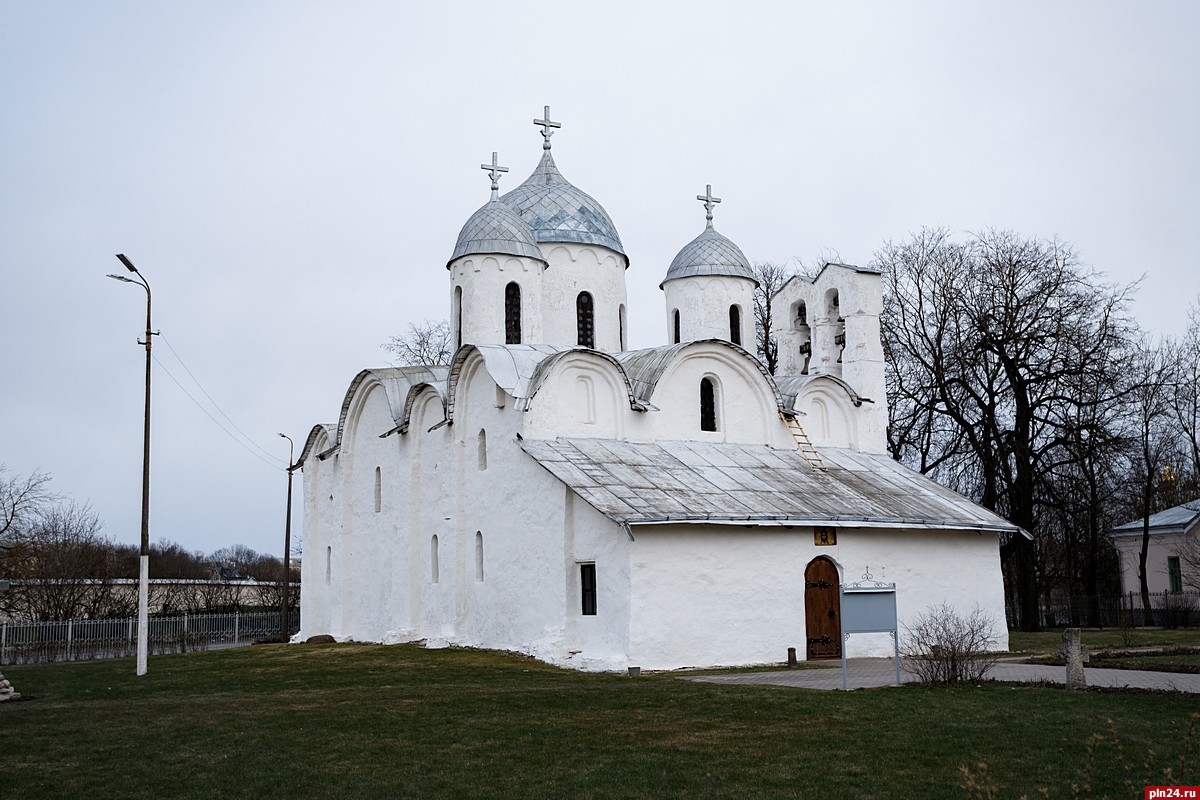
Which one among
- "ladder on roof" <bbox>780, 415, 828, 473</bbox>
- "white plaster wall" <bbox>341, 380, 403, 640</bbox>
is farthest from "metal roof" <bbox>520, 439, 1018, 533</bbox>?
"white plaster wall" <bbox>341, 380, 403, 640</bbox>

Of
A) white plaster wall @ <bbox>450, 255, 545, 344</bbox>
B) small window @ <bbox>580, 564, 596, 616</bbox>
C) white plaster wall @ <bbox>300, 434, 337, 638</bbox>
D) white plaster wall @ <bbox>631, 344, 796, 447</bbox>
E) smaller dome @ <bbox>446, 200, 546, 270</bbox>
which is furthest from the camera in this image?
white plaster wall @ <bbox>300, 434, 337, 638</bbox>

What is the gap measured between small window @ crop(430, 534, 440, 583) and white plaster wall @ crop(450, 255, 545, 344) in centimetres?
421

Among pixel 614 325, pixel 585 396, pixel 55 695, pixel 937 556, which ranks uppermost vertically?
pixel 614 325

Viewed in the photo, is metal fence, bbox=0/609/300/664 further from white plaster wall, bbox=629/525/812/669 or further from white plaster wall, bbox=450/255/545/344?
white plaster wall, bbox=629/525/812/669

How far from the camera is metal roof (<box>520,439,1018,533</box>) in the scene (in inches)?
733

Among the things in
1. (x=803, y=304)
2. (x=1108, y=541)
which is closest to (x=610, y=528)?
(x=803, y=304)

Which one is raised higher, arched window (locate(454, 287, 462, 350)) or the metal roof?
arched window (locate(454, 287, 462, 350))

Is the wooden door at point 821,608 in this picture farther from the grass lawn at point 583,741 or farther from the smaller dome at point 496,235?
the smaller dome at point 496,235

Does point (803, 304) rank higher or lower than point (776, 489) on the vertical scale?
higher

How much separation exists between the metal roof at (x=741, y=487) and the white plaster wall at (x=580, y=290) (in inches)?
205

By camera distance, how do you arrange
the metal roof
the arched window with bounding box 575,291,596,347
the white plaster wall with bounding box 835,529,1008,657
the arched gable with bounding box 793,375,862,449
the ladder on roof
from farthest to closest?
1. the arched window with bounding box 575,291,596,347
2. the arched gable with bounding box 793,375,862,449
3. the ladder on roof
4. the white plaster wall with bounding box 835,529,1008,657
5. the metal roof

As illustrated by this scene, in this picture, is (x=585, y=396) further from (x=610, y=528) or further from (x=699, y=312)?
(x=699, y=312)

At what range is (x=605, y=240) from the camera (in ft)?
Answer: 89.6

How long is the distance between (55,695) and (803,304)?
16972 millimetres
